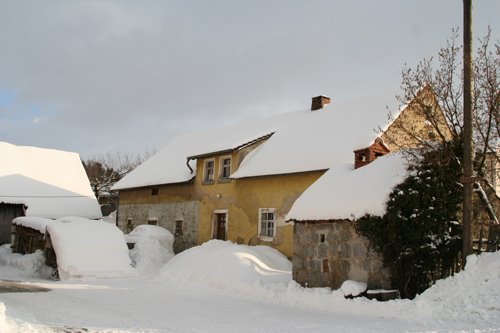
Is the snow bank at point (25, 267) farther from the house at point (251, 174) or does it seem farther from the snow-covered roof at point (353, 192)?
the snow-covered roof at point (353, 192)

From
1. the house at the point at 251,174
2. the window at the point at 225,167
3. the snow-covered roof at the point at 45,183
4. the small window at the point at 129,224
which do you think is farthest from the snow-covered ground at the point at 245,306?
the snow-covered roof at the point at 45,183

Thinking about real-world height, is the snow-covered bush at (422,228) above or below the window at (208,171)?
below

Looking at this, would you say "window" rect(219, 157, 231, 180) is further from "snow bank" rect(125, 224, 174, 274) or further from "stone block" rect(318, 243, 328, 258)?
"stone block" rect(318, 243, 328, 258)

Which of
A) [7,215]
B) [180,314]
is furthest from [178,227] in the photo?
[180,314]

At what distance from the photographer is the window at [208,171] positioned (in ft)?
78.9

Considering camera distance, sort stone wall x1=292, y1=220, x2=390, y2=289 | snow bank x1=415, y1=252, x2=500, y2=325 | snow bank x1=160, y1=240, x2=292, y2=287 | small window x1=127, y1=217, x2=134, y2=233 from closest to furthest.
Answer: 1. snow bank x1=415, y1=252, x2=500, y2=325
2. stone wall x1=292, y1=220, x2=390, y2=289
3. snow bank x1=160, y1=240, x2=292, y2=287
4. small window x1=127, y1=217, x2=134, y2=233

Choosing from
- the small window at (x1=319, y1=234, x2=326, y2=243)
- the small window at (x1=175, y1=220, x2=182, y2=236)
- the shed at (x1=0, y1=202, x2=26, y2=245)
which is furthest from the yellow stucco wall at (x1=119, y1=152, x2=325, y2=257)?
the shed at (x1=0, y1=202, x2=26, y2=245)

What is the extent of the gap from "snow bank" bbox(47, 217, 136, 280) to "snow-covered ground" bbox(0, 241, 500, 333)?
176cm

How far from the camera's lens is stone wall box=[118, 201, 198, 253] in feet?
79.9

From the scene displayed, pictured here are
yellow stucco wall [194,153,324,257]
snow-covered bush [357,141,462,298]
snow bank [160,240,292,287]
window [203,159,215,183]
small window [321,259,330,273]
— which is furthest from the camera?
window [203,159,215,183]

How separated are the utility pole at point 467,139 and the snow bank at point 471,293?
0.52 metres

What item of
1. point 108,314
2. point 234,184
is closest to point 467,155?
point 108,314

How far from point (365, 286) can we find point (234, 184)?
1136 cm

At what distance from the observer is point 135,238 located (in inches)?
866
